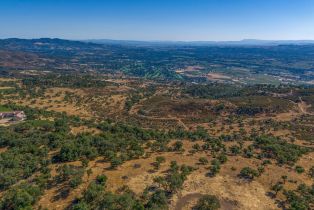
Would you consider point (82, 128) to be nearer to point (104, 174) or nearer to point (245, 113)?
point (104, 174)

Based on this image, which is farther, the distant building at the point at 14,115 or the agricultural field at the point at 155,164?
the distant building at the point at 14,115

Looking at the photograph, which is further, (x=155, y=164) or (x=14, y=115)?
(x=14, y=115)

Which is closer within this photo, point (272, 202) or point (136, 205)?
point (136, 205)

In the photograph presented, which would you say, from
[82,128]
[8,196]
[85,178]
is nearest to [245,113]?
[82,128]

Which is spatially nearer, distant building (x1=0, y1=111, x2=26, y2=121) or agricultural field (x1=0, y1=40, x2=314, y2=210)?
agricultural field (x1=0, y1=40, x2=314, y2=210)

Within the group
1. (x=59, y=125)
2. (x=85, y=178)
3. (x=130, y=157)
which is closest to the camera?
(x=85, y=178)

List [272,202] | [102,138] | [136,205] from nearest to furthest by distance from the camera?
[136,205]
[272,202]
[102,138]

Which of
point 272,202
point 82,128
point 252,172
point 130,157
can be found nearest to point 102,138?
point 130,157

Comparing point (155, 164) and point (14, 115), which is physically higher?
point (155, 164)

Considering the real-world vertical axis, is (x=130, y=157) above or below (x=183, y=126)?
above
